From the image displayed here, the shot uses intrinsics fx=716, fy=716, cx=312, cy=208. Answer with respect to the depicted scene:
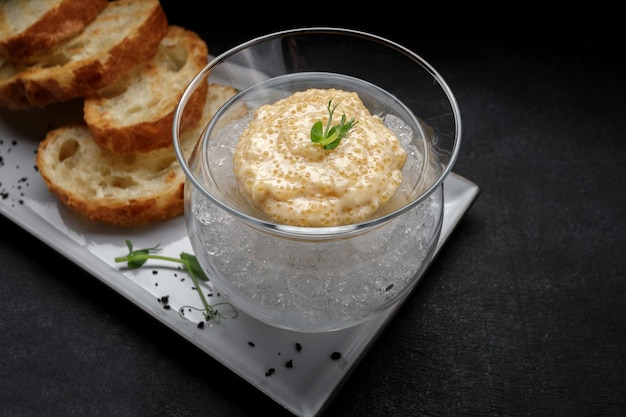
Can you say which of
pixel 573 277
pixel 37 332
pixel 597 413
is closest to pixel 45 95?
pixel 37 332

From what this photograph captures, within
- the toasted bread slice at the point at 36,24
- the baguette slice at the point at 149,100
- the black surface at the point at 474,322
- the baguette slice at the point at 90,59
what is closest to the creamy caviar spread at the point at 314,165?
the baguette slice at the point at 149,100

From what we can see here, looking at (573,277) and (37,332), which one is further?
(573,277)

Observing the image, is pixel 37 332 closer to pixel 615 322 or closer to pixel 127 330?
pixel 127 330

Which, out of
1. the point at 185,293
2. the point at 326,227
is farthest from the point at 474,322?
the point at 185,293

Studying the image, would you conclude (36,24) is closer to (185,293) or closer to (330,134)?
(185,293)

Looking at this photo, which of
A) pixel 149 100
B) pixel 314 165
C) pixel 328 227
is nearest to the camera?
pixel 328 227

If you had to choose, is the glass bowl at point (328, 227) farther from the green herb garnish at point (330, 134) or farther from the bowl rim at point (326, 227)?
the green herb garnish at point (330, 134)
